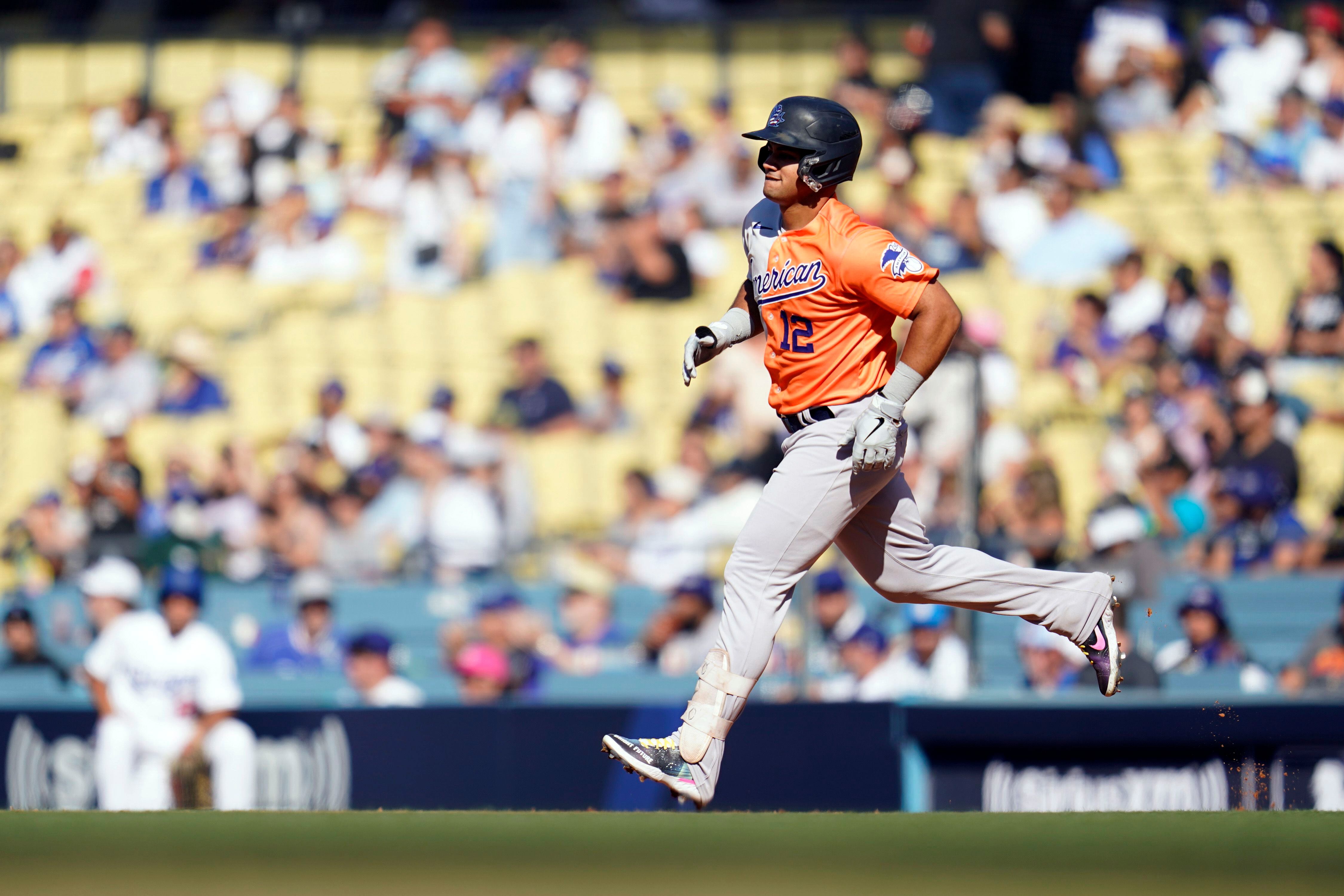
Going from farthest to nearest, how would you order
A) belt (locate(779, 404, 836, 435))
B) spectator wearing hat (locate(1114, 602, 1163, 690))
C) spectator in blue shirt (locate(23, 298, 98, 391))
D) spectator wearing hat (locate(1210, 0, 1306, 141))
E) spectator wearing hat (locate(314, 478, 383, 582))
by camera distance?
spectator wearing hat (locate(1210, 0, 1306, 141)) < spectator in blue shirt (locate(23, 298, 98, 391)) < spectator wearing hat (locate(314, 478, 383, 582)) < spectator wearing hat (locate(1114, 602, 1163, 690)) < belt (locate(779, 404, 836, 435))

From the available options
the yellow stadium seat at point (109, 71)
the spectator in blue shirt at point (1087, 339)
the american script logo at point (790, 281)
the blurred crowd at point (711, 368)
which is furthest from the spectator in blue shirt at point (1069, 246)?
the yellow stadium seat at point (109, 71)

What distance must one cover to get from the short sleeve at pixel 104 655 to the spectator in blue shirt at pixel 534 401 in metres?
3.02

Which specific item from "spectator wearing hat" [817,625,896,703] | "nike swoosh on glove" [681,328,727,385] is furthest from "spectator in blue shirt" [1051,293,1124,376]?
"nike swoosh on glove" [681,328,727,385]

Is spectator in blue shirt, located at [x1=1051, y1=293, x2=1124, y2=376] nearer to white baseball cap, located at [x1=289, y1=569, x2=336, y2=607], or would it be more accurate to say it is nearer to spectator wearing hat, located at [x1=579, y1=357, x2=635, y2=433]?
spectator wearing hat, located at [x1=579, y1=357, x2=635, y2=433]

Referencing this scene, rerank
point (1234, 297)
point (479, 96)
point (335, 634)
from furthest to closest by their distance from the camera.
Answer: point (479, 96) → point (1234, 297) → point (335, 634)

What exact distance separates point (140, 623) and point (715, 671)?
4.93 m

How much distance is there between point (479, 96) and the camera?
13.4 metres

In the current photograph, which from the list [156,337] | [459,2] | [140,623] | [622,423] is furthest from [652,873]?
[459,2]

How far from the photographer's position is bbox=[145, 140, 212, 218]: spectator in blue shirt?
13281mm

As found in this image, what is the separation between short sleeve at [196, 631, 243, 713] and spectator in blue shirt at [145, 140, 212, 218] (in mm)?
5886

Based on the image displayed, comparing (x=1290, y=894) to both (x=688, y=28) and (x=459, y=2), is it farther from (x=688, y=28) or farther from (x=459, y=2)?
(x=459, y=2)

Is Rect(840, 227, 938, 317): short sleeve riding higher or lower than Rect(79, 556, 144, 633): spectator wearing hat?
higher

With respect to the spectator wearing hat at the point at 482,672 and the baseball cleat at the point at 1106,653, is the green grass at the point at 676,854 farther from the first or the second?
the spectator wearing hat at the point at 482,672

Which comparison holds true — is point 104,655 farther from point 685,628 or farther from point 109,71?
point 109,71
